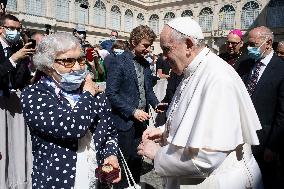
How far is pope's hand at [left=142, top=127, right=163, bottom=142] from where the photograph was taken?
240 cm

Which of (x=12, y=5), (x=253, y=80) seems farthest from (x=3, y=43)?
(x=12, y=5)

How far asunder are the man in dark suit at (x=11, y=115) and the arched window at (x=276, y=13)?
134 feet

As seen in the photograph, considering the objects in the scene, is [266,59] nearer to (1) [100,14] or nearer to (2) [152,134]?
(2) [152,134]

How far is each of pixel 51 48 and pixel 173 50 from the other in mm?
790

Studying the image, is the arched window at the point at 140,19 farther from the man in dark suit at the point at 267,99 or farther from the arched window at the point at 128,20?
the man in dark suit at the point at 267,99

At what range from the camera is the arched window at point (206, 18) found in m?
45.4

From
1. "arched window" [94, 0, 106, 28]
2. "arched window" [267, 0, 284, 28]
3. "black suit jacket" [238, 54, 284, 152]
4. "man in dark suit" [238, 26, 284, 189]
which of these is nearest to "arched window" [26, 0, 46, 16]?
"arched window" [94, 0, 106, 28]

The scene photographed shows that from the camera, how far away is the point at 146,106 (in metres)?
4.35

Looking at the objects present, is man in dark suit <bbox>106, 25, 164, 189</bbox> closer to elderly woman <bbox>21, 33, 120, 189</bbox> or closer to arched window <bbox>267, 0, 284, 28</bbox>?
elderly woman <bbox>21, 33, 120, 189</bbox>

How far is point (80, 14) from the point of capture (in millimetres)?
39969

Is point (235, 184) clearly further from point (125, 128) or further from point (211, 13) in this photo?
point (211, 13)

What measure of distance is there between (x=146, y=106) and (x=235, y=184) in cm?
230

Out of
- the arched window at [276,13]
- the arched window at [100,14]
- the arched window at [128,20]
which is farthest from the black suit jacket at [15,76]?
the arched window at [128,20]

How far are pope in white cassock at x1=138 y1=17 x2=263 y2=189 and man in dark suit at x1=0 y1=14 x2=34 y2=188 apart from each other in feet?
6.98
